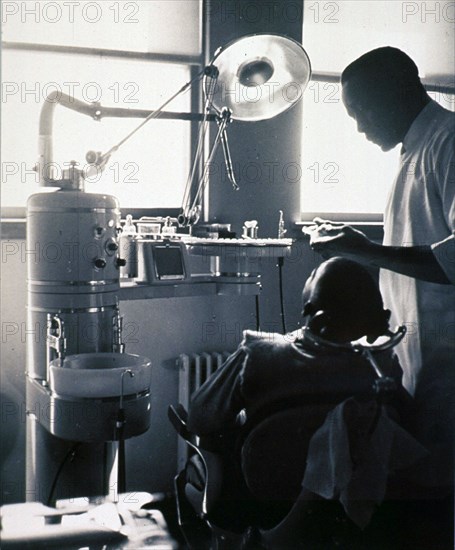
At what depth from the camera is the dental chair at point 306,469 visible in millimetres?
1214

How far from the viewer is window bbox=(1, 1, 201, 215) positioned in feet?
4.92

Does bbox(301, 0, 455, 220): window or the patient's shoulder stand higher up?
bbox(301, 0, 455, 220): window

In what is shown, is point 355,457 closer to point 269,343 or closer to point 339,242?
point 269,343

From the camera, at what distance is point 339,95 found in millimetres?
1421

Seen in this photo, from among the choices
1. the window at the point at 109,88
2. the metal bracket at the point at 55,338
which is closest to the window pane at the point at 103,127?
the window at the point at 109,88

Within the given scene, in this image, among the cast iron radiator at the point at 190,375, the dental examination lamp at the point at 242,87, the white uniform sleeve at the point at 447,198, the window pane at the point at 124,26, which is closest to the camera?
the white uniform sleeve at the point at 447,198

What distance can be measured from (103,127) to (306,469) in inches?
37.9

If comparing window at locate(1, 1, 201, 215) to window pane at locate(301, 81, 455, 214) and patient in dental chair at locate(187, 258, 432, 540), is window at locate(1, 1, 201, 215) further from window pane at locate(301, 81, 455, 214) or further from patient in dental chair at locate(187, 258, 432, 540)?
patient in dental chair at locate(187, 258, 432, 540)

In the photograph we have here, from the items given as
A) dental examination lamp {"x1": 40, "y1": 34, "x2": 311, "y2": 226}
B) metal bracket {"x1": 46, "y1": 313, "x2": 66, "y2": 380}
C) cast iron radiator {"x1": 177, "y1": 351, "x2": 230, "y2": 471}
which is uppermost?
dental examination lamp {"x1": 40, "y1": 34, "x2": 311, "y2": 226}

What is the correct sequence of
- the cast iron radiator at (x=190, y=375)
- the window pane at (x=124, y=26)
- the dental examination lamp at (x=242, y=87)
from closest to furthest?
the cast iron radiator at (x=190, y=375) → the dental examination lamp at (x=242, y=87) → the window pane at (x=124, y=26)

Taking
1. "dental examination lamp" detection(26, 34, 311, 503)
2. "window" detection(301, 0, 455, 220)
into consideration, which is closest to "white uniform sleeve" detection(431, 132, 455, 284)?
"window" detection(301, 0, 455, 220)

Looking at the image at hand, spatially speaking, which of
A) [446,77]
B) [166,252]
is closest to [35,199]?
[166,252]

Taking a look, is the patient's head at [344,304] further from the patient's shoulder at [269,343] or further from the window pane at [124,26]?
the window pane at [124,26]

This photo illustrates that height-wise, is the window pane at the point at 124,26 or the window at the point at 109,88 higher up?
the window pane at the point at 124,26
